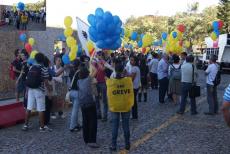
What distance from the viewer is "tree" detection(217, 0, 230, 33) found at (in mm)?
53100

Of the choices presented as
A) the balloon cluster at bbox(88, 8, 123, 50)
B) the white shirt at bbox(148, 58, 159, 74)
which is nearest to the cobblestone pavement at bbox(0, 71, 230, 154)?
the balloon cluster at bbox(88, 8, 123, 50)

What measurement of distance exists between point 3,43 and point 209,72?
8.31m

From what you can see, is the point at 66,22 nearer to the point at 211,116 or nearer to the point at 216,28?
the point at 211,116

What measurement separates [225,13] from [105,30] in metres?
46.9

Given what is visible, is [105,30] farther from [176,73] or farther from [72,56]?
[176,73]

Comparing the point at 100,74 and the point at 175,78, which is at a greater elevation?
the point at 100,74

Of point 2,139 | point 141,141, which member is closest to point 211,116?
point 141,141

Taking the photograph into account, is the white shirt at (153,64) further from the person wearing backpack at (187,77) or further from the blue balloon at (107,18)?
the blue balloon at (107,18)

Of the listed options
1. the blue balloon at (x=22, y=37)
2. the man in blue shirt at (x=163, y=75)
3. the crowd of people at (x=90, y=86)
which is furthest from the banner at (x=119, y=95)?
the blue balloon at (x=22, y=37)

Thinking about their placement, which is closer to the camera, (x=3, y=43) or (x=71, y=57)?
(x=71, y=57)

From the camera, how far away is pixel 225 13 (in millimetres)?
53719

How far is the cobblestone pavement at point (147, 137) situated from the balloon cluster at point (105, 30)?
2.26m

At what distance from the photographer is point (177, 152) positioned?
6.65 m

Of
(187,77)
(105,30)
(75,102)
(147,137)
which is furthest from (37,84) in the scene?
(187,77)
